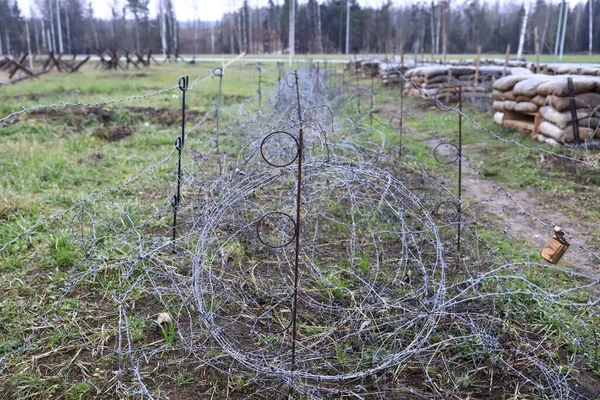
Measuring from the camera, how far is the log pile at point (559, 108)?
6820 millimetres

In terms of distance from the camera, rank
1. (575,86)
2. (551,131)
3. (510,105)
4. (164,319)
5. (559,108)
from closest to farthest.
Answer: (164,319)
(575,86)
(559,108)
(551,131)
(510,105)

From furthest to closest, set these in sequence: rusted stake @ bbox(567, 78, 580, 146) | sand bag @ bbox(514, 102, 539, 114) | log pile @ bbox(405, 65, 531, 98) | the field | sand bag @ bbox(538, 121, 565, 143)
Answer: log pile @ bbox(405, 65, 531, 98)
sand bag @ bbox(514, 102, 539, 114)
sand bag @ bbox(538, 121, 565, 143)
rusted stake @ bbox(567, 78, 580, 146)
the field

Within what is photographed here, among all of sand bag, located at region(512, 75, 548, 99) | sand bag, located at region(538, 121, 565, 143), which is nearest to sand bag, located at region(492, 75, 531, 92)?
sand bag, located at region(512, 75, 548, 99)

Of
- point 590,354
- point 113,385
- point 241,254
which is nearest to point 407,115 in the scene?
point 241,254

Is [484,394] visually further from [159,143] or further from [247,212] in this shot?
[159,143]

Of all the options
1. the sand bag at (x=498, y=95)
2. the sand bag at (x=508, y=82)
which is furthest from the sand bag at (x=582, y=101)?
the sand bag at (x=498, y=95)

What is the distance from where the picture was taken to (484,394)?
2207mm

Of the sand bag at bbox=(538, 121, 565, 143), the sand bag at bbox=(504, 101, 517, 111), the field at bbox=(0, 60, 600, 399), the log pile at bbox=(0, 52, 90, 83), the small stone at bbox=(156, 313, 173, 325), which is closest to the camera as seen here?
the field at bbox=(0, 60, 600, 399)

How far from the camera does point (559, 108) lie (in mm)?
6996

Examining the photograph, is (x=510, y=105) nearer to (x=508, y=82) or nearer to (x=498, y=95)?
(x=508, y=82)

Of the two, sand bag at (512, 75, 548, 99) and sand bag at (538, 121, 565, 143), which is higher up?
sand bag at (512, 75, 548, 99)

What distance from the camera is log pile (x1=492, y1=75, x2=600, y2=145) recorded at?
6820 millimetres

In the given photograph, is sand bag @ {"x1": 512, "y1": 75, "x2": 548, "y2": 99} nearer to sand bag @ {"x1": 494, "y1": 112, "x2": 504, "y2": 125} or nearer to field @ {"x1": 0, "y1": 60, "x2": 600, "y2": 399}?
sand bag @ {"x1": 494, "y1": 112, "x2": 504, "y2": 125}

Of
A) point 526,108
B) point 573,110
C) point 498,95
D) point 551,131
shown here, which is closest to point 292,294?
point 573,110
